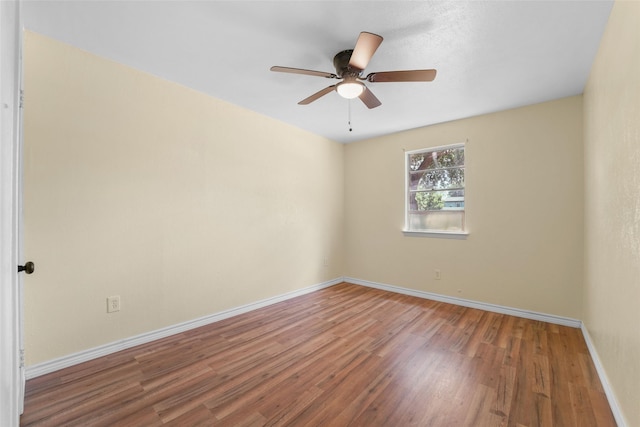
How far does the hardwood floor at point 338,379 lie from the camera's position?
5.34ft

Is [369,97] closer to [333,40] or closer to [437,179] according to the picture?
[333,40]

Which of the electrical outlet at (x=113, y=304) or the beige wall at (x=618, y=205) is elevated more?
the beige wall at (x=618, y=205)

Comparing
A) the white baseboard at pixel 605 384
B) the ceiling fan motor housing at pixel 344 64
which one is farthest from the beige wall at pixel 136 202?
the white baseboard at pixel 605 384

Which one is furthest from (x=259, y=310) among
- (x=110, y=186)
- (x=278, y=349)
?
(x=110, y=186)

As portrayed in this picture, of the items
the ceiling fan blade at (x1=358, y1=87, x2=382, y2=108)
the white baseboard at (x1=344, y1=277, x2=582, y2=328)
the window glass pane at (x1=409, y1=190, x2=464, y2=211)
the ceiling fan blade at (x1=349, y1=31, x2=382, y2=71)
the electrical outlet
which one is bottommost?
the white baseboard at (x1=344, y1=277, x2=582, y2=328)

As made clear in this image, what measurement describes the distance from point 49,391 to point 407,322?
3.06m

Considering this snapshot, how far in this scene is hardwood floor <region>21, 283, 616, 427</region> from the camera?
5.34ft

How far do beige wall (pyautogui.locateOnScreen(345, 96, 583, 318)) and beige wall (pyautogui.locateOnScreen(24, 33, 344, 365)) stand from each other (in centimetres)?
182

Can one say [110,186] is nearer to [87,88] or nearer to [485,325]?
[87,88]

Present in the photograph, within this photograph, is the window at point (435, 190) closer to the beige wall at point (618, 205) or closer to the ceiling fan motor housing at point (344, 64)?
the beige wall at point (618, 205)

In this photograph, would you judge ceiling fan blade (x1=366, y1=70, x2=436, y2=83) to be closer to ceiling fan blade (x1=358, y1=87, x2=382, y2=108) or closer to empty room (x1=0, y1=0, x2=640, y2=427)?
empty room (x1=0, y1=0, x2=640, y2=427)

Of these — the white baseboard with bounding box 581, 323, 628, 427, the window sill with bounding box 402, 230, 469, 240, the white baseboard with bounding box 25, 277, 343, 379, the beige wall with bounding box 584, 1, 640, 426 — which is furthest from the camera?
the window sill with bounding box 402, 230, 469, 240

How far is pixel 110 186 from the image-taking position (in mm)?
2330

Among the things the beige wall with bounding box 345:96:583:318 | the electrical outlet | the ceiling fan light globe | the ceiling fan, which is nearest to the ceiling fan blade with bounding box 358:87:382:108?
the ceiling fan
